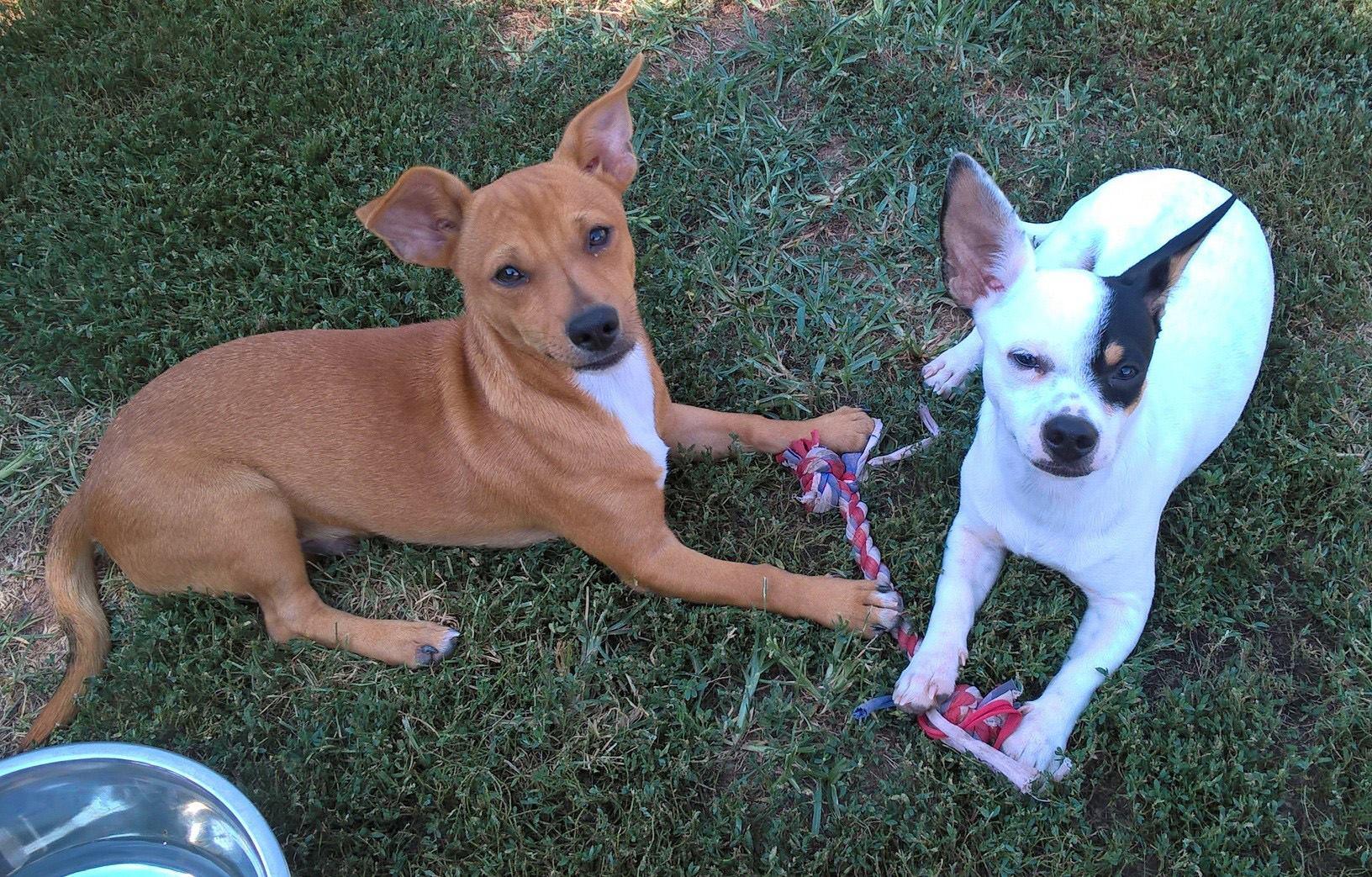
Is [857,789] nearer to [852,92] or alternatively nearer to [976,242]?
[976,242]

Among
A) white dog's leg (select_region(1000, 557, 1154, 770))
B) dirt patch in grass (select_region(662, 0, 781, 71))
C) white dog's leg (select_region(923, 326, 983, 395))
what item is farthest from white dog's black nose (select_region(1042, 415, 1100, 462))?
dirt patch in grass (select_region(662, 0, 781, 71))

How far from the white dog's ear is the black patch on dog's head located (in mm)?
324

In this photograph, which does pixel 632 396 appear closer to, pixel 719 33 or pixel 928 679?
pixel 928 679

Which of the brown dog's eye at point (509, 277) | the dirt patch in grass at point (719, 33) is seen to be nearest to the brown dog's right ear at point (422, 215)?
the brown dog's eye at point (509, 277)

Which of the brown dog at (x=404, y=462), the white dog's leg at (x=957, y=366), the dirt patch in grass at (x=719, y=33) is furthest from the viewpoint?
the dirt patch in grass at (x=719, y=33)

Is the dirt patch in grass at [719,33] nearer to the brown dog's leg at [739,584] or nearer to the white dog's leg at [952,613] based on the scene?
the brown dog's leg at [739,584]

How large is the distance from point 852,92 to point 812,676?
335 cm

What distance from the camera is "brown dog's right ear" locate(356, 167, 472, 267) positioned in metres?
3.18

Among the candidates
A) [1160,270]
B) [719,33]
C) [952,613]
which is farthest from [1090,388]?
[719,33]

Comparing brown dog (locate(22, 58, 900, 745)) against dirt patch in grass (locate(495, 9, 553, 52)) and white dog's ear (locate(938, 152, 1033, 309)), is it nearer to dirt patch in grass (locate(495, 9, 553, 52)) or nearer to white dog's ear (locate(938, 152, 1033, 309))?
white dog's ear (locate(938, 152, 1033, 309))

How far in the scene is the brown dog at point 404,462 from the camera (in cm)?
356

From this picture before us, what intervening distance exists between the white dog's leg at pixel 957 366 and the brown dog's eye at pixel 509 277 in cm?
203

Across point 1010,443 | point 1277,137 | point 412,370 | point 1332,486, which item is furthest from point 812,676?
point 1277,137

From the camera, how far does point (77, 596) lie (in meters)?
3.88
